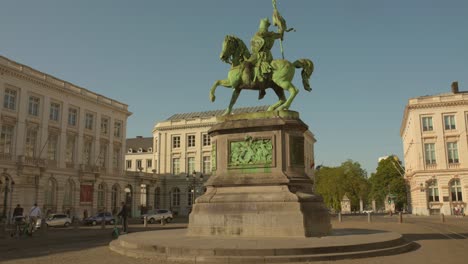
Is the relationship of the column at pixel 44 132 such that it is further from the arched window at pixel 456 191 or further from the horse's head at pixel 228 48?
the arched window at pixel 456 191

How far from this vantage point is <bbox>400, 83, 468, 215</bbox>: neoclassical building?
5756 cm

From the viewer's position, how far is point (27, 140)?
45.7 metres

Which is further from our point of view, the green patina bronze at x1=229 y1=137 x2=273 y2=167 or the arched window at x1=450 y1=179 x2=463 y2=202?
the arched window at x1=450 y1=179 x2=463 y2=202

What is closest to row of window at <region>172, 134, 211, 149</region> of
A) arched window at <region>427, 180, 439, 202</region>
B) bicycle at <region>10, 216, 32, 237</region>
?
arched window at <region>427, 180, 439, 202</region>

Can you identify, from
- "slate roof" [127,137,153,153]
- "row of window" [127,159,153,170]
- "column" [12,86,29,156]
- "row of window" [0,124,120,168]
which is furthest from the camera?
"slate roof" [127,137,153,153]

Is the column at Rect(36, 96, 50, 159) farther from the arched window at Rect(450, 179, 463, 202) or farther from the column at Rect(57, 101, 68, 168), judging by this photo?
the arched window at Rect(450, 179, 463, 202)

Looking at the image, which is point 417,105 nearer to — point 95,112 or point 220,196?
point 95,112


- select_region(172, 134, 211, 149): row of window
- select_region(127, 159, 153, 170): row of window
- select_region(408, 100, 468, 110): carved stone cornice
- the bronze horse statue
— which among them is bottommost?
the bronze horse statue

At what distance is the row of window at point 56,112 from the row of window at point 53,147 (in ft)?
6.17

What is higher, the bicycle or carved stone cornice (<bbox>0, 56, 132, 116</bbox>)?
carved stone cornice (<bbox>0, 56, 132, 116</bbox>)

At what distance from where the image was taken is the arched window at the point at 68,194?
50000 mm

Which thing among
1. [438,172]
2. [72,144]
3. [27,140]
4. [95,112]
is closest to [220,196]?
[27,140]

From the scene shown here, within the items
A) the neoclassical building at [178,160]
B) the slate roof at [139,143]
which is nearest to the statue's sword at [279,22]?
the neoclassical building at [178,160]

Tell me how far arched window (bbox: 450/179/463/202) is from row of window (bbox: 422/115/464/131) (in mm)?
7552
